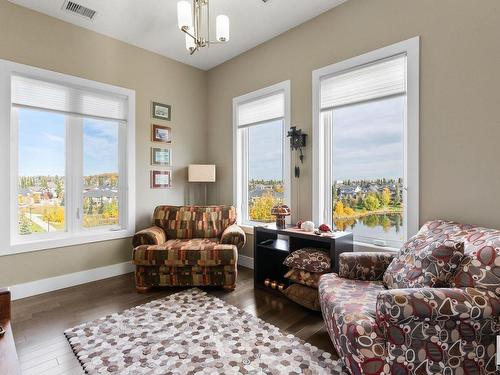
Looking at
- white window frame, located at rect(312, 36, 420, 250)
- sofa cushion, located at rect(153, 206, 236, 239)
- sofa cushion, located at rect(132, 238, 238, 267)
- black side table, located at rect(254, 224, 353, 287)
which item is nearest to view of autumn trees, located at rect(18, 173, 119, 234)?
sofa cushion, located at rect(153, 206, 236, 239)

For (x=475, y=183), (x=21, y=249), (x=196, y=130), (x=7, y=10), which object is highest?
(x=7, y=10)

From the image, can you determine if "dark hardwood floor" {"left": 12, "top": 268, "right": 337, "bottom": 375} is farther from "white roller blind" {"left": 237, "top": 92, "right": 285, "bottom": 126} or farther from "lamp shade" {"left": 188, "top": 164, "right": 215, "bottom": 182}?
"white roller blind" {"left": 237, "top": 92, "right": 285, "bottom": 126}

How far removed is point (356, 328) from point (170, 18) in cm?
335

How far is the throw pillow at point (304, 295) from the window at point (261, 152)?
1047mm

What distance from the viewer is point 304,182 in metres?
3.08

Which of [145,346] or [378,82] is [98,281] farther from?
[378,82]

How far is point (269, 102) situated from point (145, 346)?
2893 mm

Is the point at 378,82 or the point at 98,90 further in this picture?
the point at 98,90

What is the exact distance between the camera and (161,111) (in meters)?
3.79

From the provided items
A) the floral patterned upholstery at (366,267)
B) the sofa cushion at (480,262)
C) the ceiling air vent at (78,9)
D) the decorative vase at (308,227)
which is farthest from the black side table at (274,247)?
the ceiling air vent at (78,9)

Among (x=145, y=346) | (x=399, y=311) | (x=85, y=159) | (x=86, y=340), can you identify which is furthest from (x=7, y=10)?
(x=399, y=311)

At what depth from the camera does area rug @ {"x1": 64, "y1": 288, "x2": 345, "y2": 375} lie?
1.68m

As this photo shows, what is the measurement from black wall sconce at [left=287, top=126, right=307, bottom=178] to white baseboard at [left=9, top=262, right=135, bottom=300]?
2.53m

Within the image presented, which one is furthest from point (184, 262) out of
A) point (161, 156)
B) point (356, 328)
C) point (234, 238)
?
point (356, 328)
